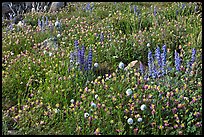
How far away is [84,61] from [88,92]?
73 cm

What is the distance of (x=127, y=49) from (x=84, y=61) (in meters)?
0.97

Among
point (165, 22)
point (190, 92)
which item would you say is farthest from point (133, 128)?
point (165, 22)

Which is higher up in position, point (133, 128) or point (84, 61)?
point (84, 61)

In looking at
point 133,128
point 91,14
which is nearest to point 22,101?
point 133,128

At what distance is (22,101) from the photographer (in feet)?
15.8

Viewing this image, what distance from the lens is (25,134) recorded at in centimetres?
426

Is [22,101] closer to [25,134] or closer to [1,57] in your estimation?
[25,134]

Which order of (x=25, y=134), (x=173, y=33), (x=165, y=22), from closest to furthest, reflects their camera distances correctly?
(x=25, y=134) < (x=173, y=33) < (x=165, y=22)

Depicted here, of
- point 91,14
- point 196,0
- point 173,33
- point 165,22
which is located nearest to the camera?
point 173,33

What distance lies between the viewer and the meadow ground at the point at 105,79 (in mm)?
4230

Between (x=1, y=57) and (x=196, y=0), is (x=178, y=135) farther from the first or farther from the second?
(x=196, y=0)

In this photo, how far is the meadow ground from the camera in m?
4.23

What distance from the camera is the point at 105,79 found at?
508 cm

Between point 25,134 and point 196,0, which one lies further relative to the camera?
point 196,0
